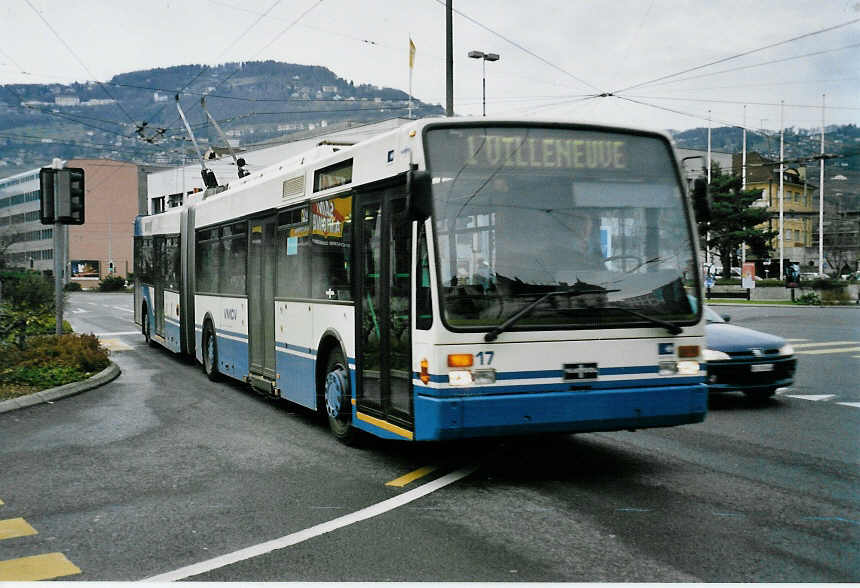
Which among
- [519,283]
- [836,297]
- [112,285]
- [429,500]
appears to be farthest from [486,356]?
[112,285]

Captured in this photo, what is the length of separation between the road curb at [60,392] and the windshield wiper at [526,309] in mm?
7453

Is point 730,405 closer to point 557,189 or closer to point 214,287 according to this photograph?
point 557,189

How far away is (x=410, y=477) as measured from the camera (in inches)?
303

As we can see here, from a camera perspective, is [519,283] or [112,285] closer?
[519,283]

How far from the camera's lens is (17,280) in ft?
80.6

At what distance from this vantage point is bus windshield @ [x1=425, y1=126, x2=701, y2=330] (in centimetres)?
708

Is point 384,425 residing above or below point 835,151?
below

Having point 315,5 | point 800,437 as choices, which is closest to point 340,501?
point 800,437

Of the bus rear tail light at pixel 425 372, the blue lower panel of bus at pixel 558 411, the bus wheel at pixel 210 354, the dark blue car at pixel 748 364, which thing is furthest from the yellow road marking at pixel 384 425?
the bus wheel at pixel 210 354

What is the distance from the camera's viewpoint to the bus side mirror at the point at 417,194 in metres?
6.82

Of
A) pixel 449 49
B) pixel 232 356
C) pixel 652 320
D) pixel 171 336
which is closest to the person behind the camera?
pixel 652 320

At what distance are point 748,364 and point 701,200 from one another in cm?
472

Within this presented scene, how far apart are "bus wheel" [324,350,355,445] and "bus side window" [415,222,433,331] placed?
191 cm

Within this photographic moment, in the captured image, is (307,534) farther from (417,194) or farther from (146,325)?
(146,325)
